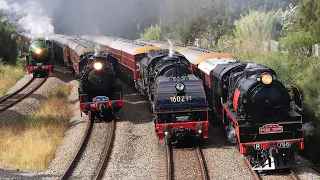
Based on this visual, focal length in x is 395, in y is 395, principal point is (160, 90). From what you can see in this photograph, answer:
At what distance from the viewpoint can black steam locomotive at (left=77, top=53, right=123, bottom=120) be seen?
57.8 feet

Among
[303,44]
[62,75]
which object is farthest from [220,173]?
[62,75]

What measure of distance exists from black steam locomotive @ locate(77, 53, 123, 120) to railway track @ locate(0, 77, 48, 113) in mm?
6174

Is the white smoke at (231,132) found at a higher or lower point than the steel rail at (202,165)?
higher

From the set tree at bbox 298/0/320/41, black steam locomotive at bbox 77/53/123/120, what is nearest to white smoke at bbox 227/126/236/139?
black steam locomotive at bbox 77/53/123/120

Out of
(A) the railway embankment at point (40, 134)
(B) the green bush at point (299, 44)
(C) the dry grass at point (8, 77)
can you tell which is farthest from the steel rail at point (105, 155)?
(C) the dry grass at point (8, 77)

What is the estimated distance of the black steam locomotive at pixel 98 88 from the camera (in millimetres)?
17609

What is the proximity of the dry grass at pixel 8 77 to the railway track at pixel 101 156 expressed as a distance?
45.1 ft

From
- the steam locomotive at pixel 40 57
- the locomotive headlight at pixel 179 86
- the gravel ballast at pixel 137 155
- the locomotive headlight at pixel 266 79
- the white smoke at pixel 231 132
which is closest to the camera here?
the locomotive headlight at pixel 266 79

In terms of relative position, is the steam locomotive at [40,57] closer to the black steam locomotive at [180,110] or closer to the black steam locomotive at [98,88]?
the black steam locomotive at [98,88]

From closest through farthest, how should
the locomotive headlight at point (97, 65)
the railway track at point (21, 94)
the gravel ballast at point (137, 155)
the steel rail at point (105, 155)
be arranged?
the gravel ballast at point (137, 155), the steel rail at point (105, 155), the locomotive headlight at point (97, 65), the railway track at point (21, 94)

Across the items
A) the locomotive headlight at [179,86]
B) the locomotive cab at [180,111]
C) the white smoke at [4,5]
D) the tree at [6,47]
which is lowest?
→ the locomotive cab at [180,111]

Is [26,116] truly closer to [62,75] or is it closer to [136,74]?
[136,74]

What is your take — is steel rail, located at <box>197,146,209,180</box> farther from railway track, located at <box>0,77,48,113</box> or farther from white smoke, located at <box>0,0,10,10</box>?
white smoke, located at <box>0,0,10,10</box>

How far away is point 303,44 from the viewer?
24.8 meters
